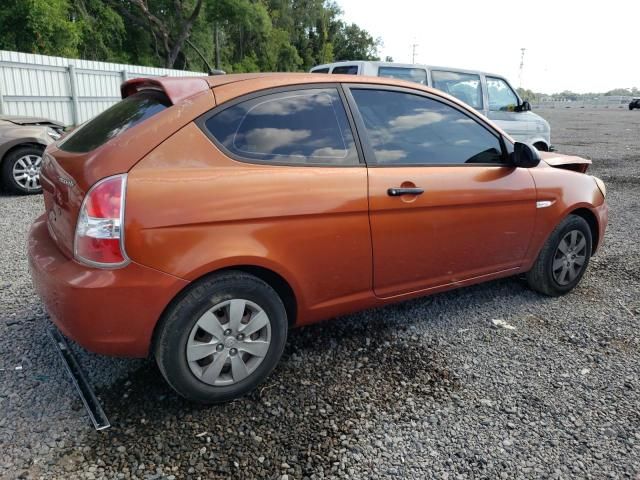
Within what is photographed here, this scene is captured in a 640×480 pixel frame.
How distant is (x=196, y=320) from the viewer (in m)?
2.39

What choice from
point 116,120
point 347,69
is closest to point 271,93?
point 116,120

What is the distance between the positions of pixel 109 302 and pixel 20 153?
19.6 feet

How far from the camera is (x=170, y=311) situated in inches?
93.0

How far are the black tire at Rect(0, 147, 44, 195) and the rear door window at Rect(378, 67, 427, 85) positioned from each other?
5.45m

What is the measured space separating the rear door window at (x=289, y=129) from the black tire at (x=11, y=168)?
18.9ft

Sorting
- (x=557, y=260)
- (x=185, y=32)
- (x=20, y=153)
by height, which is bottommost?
(x=557, y=260)

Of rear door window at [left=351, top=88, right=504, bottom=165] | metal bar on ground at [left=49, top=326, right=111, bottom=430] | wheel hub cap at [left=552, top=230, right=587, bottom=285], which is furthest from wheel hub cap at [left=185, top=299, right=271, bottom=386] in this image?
wheel hub cap at [left=552, top=230, right=587, bottom=285]

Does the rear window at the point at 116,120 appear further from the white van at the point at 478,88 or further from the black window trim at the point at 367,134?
the white van at the point at 478,88

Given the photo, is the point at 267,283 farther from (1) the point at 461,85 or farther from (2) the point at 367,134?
(1) the point at 461,85

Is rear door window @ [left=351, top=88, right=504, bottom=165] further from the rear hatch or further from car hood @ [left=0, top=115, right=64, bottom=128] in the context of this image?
car hood @ [left=0, top=115, right=64, bottom=128]

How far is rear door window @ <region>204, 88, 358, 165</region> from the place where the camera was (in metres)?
2.53

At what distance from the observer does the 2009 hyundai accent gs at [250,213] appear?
225 cm

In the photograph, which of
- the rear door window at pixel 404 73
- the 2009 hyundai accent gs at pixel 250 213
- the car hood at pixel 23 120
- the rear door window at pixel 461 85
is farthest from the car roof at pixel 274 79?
the rear door window at pixel 461 85

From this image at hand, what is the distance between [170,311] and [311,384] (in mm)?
913
